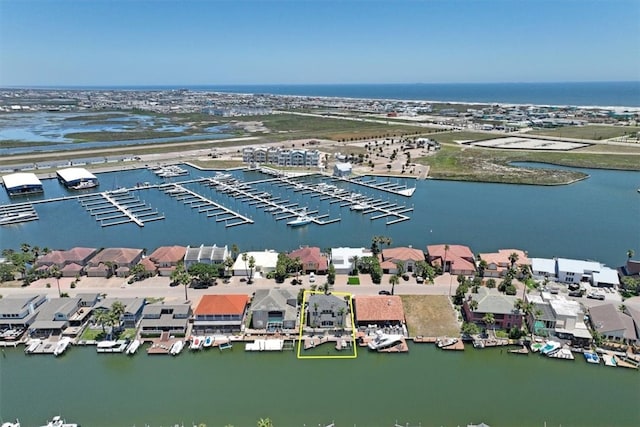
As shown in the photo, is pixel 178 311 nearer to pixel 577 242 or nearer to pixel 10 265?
pixel 10 265

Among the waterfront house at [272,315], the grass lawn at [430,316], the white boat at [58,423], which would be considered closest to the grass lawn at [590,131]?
the grass lawn at [430,316]

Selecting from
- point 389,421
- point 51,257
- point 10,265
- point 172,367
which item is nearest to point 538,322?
point 389,421

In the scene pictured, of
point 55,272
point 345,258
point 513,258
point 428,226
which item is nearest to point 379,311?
point 345,258

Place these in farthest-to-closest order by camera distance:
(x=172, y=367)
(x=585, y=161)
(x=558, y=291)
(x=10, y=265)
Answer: (x=585, y=161) → (x=10, y=265) → (x=558, y=291) → (x=172, y=367)

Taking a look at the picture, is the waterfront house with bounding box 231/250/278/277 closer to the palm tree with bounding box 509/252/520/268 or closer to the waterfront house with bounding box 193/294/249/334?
the waterfront house with bounding box 193/294/249/334

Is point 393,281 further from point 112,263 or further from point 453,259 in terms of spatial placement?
point 112,263

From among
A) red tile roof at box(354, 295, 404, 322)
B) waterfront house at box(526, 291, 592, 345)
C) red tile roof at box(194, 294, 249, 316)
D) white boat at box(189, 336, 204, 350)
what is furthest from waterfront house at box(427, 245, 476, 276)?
white boat at box(189, 336, 204, 350)

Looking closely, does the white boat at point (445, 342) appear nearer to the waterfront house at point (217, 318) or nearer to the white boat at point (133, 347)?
the waterfront house at point (217, 318)
